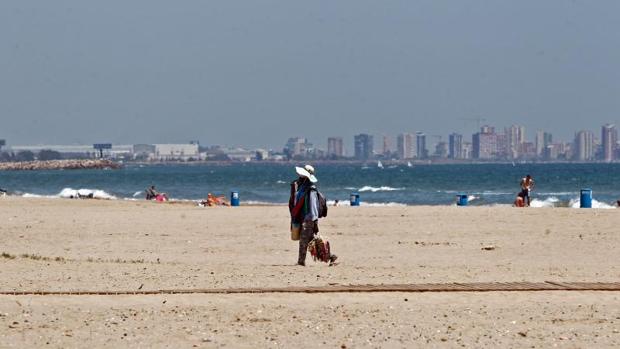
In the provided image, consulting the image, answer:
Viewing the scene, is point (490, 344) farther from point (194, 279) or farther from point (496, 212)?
point (496, 212)

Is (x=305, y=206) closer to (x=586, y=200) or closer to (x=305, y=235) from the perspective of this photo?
(x=305, y=235)

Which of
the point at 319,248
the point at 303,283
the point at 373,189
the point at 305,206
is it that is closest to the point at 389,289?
the point at 303,283

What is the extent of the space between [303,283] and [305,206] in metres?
2.59

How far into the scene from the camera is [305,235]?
15.5 metres

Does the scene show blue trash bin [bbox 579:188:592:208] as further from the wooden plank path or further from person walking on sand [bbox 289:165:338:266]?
the wooden plank path

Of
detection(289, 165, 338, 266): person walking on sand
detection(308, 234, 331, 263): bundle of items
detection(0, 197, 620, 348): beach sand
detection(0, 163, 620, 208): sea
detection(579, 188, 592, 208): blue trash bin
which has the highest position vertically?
detection(289, 165, 338, 266): person walking on sand

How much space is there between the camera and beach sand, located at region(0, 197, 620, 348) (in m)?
9.73

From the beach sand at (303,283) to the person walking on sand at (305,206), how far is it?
60 cm

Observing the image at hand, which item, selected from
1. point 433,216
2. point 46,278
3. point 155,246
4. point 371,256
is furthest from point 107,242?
point 433,216

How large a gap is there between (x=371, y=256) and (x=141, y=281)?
577cm

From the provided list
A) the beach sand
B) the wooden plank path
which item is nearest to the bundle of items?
the beach sand

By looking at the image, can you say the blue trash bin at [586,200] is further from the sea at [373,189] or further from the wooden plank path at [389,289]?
the wooden plank path at [389,289]

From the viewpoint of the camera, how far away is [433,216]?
29.1 m

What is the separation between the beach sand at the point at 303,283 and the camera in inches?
383
